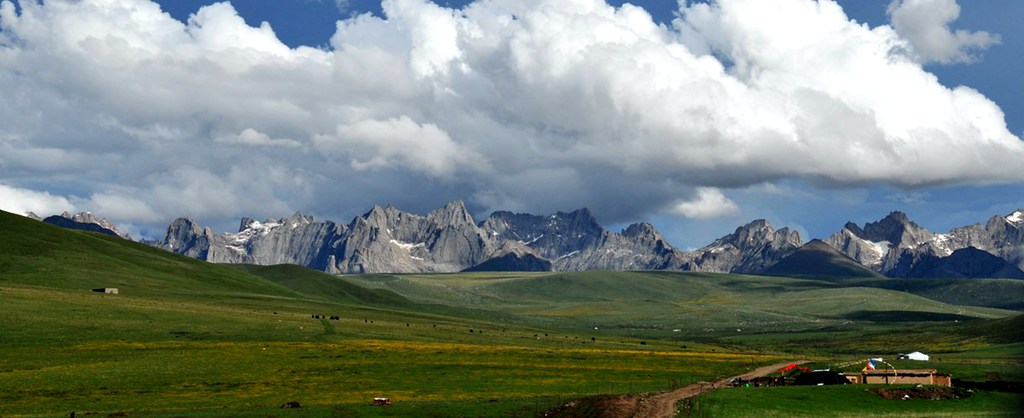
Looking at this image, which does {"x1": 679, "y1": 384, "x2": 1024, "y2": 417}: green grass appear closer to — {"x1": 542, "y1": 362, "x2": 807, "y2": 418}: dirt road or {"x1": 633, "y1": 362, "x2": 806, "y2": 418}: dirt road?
{"x1": 633, "y1": 362, "x2": 806, "y2": 418}: dirt road

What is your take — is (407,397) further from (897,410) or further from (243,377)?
(897,410)

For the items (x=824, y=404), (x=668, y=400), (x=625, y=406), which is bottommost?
(x=625, y=406)

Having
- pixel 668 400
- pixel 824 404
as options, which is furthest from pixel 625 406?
pixel 824 404

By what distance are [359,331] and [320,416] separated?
377ft

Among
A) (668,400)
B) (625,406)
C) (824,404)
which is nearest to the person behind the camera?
(625,406)

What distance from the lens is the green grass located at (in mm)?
83000

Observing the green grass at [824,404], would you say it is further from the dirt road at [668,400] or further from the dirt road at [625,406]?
the dirt road at [625,406]

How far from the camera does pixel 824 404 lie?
286 feet

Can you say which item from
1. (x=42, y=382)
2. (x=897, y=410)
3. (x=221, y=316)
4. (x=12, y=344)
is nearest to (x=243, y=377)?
(x=42, y=382)

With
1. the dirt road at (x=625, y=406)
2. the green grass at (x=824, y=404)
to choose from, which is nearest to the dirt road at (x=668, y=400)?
the dirt road at (x=625, y=406)

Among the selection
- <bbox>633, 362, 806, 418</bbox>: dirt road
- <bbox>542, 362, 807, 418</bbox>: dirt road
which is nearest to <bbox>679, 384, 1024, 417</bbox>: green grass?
<bbox>633, 362, 806, 418</bbox>: dirt road

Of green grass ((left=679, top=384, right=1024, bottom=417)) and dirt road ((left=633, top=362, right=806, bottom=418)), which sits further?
green grass ((left=679, top=384, right=1024, bottom=417))

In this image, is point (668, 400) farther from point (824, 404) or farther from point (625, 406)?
point (824, 404)

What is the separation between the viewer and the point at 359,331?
7539 inches
